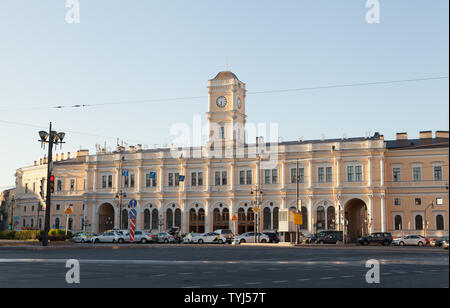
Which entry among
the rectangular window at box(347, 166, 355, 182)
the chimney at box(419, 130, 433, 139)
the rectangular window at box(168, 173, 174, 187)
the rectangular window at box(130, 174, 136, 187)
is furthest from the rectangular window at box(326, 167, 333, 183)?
the rectangular window at box(130, 174, 136, 187)

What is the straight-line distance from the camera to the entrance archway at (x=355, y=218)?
7506cm

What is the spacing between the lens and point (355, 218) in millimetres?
78312

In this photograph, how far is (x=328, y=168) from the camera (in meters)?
74.1

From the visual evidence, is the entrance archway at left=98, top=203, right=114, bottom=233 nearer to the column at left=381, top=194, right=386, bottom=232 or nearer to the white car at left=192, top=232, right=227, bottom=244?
the white car at left=192, top=232, right=227, bottom=244

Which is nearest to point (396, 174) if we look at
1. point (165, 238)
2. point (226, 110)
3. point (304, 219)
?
point (304, 219)

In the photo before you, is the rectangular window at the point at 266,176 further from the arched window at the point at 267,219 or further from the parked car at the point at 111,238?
the parked car at the point at 111,238

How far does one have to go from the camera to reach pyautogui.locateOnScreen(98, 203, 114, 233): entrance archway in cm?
8606

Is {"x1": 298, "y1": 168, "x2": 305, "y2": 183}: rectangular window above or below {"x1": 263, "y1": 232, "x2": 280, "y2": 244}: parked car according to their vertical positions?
above

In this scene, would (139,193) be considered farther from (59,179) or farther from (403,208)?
(403,208)

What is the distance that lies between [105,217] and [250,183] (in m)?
24.0

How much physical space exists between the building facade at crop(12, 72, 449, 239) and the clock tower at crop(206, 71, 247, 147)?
14 cm

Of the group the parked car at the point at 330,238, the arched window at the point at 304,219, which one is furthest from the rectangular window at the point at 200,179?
the parked car at the point at 330,238
